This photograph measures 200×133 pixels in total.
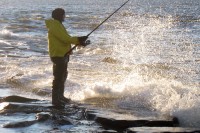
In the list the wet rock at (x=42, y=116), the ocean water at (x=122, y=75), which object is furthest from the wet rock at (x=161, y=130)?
the wet rock at (x=42, y=116)

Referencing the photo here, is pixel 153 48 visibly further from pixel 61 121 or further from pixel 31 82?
pixel 61 121

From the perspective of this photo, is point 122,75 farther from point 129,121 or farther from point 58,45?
point 129,121

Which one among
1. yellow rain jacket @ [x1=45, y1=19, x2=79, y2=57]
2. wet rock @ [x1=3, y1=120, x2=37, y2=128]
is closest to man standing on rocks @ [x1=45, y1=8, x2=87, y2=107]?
yellow rain jacket @ [x1=45, y1=19, x2=79, y2=57]

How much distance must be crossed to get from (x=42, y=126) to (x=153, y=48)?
17062 millimetres

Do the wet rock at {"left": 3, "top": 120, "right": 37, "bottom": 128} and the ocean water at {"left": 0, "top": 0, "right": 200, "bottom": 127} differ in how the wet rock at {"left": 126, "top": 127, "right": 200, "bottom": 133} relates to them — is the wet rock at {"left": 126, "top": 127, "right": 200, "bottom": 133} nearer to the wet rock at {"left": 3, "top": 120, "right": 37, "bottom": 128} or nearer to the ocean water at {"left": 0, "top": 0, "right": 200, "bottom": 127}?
the ocean water at {"left": 0, "top": 0, "right": 200, "bottom": 127}

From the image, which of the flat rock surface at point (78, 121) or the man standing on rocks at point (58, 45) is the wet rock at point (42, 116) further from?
the man standing on rocks at point (58, 45)

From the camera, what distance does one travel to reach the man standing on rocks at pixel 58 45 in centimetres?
919

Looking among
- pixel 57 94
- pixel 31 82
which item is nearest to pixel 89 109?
pixel 57 94

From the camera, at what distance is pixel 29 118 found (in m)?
8.38

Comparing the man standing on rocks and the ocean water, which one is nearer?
the man standing on rocks

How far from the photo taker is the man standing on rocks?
919 centimetres

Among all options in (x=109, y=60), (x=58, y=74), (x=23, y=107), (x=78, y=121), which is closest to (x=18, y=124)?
(x=78, y=121)

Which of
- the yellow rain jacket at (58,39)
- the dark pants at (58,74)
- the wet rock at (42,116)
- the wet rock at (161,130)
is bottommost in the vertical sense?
the wet rock at (42,116)

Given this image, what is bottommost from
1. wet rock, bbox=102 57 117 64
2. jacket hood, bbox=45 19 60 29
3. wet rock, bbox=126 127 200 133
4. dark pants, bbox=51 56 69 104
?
wet rock, bbox=102 57 117 64
